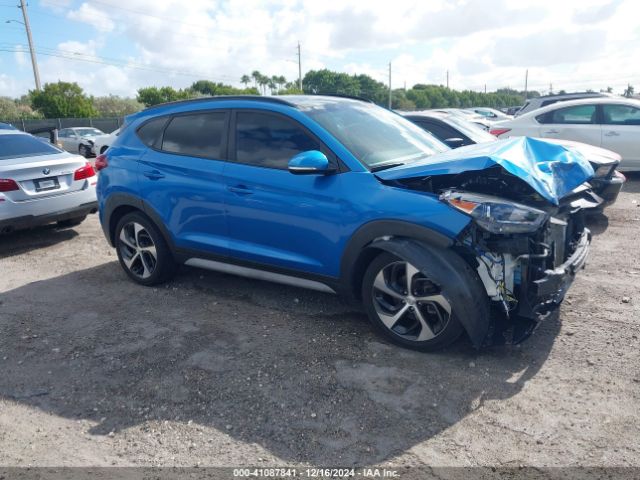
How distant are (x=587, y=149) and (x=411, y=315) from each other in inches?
169

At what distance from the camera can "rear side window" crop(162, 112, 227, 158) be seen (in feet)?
15.0

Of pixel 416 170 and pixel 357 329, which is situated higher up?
pixel 416 170

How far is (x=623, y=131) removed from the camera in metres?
9.40

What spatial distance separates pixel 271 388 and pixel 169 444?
2.31 feet

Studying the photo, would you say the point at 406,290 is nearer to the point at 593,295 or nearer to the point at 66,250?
the point at 593,295

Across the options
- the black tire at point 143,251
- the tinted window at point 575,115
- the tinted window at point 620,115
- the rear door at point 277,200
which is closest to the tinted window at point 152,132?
the black tire at point 143,251

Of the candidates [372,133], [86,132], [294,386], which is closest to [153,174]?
[372,133]

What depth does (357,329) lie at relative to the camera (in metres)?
4.05

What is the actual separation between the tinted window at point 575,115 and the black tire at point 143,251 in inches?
307

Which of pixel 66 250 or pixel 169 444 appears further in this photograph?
pixel 66 250

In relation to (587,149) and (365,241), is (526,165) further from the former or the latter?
(587,149)

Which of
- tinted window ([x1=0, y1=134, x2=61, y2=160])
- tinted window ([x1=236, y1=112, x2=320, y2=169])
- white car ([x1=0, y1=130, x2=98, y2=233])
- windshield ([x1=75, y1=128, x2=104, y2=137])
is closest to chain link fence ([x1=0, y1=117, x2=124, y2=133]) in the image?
windshield ([x1=75, y1=128, x2=104, y2=137])

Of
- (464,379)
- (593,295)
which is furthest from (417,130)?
(464,379)

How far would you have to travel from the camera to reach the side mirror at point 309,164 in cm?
366
